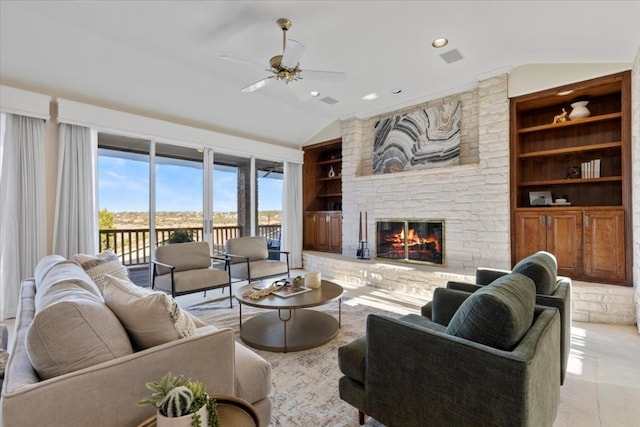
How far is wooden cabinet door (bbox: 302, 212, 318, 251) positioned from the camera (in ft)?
21.2

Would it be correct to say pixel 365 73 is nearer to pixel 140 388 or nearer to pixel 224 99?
pixel 224 99

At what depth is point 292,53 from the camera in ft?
8.35

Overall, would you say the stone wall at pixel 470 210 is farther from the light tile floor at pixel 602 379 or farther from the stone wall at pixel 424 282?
the light tile floor at pixel 602 379

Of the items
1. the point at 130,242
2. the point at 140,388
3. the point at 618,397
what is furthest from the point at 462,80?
the point at 130,242

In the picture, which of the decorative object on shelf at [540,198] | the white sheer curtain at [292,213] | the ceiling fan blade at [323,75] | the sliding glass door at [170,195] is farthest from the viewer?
the white sheer curtain at [292,213]

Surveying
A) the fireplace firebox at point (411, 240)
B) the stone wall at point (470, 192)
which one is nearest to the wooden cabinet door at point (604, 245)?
the stone wall at point (470, 192)

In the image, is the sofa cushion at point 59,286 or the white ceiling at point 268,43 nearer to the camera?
the sofa cushion at point 59,286

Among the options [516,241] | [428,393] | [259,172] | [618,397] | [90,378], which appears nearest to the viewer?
[90,378]

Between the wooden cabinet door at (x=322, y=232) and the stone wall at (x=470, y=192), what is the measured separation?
1152 millimetres

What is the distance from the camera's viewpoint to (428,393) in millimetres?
1313

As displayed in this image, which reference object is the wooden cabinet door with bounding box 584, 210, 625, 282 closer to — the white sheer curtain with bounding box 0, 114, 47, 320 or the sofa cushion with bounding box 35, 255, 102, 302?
the sofa cushion with bounding box 35, 255, 102, 302

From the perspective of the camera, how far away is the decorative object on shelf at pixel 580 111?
11.7ft

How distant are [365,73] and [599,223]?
10.3 ft

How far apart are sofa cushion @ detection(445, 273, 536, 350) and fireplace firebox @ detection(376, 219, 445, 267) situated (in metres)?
3.19
